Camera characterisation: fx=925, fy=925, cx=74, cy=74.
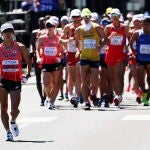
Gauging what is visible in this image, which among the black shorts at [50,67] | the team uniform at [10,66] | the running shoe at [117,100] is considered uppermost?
the team uniform at [10,66]

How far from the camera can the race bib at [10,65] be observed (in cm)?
1452

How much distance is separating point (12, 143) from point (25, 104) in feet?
26.2

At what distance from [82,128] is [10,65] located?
6.37 feet

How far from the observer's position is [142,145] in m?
13.3

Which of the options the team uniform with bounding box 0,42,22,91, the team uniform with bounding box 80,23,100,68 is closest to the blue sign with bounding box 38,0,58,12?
the team uniform with bounding box 80,23,100,68

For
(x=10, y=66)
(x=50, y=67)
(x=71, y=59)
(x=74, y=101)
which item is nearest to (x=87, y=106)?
(x=74, y=101)

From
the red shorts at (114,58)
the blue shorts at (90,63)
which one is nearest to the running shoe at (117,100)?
the red shorts at (114,58)

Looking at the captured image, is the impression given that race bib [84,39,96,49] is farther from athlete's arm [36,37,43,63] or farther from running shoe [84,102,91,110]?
running shoe [84,102,91,110]

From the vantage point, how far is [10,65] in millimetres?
14539

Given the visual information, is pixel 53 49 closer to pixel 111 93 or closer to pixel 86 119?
pixel 111 93

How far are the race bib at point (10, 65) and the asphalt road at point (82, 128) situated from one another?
1086 mm

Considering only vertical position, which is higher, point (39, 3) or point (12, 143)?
point (12, 143)

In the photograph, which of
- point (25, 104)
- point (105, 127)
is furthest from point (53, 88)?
point (105, 127)

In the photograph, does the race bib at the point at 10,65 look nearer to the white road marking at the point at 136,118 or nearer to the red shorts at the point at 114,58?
the white road marking at the point at 136,118
